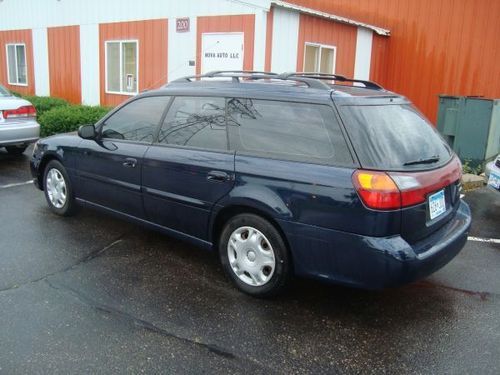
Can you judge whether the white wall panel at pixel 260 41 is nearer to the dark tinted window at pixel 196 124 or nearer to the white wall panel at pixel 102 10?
the white wall panel at pixel 102 10

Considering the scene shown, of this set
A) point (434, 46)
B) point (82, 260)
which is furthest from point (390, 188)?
point (434, 46)

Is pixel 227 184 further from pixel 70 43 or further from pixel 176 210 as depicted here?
pixel 70 43

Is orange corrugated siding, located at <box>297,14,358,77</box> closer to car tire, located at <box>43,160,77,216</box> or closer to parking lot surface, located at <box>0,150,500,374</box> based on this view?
Answer: car tire, located at <box>43,160,77,216</box>

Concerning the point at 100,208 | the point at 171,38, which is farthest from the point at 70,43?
the point at 100,208

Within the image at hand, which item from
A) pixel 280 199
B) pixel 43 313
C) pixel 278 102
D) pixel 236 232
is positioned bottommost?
pixel 43 313

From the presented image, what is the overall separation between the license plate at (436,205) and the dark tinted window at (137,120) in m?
2.40

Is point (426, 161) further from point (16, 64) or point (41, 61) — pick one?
point (16, 64)

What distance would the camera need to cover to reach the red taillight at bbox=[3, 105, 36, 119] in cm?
822

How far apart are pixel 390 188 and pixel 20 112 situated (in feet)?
23.6

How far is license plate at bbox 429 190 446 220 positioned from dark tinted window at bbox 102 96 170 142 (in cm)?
240

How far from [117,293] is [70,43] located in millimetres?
12203

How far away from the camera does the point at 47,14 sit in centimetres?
1485

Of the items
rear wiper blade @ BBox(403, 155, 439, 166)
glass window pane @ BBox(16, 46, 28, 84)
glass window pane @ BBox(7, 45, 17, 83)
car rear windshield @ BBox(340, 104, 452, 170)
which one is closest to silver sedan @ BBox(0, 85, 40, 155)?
car rear windshield @ BBox(340, 104, 452, 170)

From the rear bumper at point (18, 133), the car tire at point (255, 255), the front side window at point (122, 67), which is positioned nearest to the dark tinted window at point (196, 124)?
the car tire at point (255, 255)
